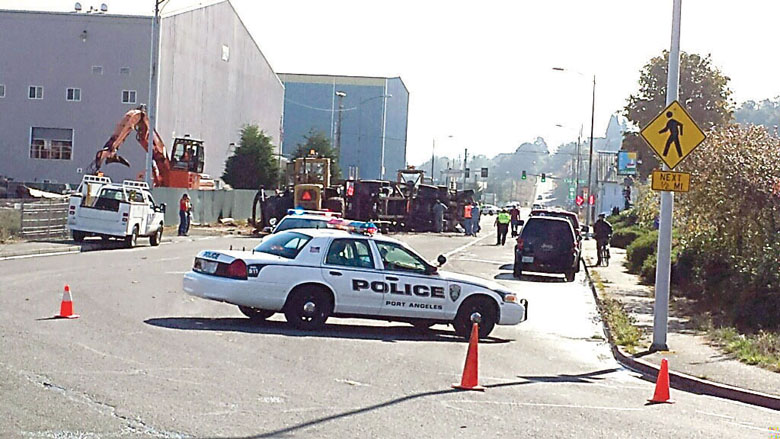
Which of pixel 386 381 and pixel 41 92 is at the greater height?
pixel 41 92

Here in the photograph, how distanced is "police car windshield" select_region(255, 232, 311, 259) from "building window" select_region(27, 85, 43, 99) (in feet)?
182

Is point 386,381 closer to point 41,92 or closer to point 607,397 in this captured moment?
point 607,397

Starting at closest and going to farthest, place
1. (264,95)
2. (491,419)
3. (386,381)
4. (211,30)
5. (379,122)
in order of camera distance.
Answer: (491,419) → (386,381) → (211,30) → (264,95) → (379,122)

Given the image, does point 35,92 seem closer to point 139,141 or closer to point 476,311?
point 139,141

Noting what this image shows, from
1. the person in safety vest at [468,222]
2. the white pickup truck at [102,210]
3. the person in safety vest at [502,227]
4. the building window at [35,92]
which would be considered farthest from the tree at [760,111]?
the white pickup truck at [102,210]

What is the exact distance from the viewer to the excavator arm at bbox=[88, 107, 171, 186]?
159 ft

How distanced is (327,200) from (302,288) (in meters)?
35.3

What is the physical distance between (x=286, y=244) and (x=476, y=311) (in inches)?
121

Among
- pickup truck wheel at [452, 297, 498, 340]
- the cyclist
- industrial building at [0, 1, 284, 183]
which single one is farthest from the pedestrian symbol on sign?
industrial building at [0, 1, 284, 183]

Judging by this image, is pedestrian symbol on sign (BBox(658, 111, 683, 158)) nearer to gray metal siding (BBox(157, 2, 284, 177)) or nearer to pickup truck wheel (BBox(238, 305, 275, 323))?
pickup truck wheel (BBox(238, 305, 275, 323))

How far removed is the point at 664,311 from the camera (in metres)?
15.6

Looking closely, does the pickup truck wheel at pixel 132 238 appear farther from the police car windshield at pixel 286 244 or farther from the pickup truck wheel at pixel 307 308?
the pickup truck wheel at pixel 307 308

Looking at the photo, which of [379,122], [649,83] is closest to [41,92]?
[649,83]

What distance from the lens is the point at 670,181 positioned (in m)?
15.3
